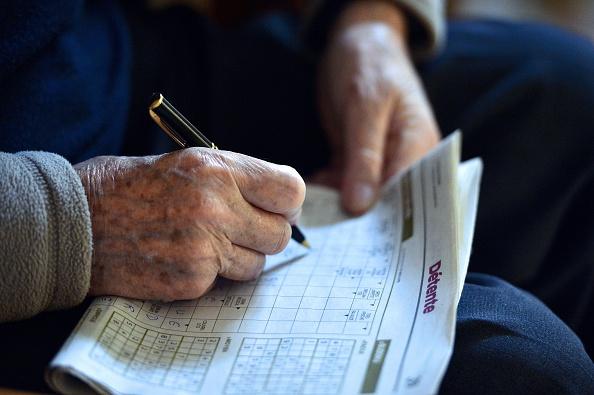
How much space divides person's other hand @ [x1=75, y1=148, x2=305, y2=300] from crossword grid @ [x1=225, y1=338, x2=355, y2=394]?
0.08 metres

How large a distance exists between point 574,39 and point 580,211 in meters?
0.27

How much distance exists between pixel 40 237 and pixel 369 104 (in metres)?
0.51

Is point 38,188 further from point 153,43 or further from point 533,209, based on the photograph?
point 533,209

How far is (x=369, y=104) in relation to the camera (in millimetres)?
915

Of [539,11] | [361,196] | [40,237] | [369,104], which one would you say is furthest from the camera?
[539,11]

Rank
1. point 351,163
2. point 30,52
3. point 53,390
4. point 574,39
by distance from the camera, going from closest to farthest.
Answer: point 53,390 → point 30,52 → point 351,163 → point 574,39

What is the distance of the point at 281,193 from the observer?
1.97 ft

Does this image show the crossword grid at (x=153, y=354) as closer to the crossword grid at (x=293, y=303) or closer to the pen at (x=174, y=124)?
the crossword grid at (x=293, y=303)

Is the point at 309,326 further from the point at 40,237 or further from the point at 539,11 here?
the point at 539,11

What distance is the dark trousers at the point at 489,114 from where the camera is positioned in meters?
0.88

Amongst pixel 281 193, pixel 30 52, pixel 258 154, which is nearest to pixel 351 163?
pixel 258 154

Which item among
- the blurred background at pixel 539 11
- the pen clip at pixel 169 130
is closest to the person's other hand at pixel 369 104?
the pen clip at pixel 169 130

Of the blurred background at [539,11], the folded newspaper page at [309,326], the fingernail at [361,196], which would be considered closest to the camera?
the folded newspaper page at [309,326]

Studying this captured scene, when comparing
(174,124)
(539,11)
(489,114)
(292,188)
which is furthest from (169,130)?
(539,11)
